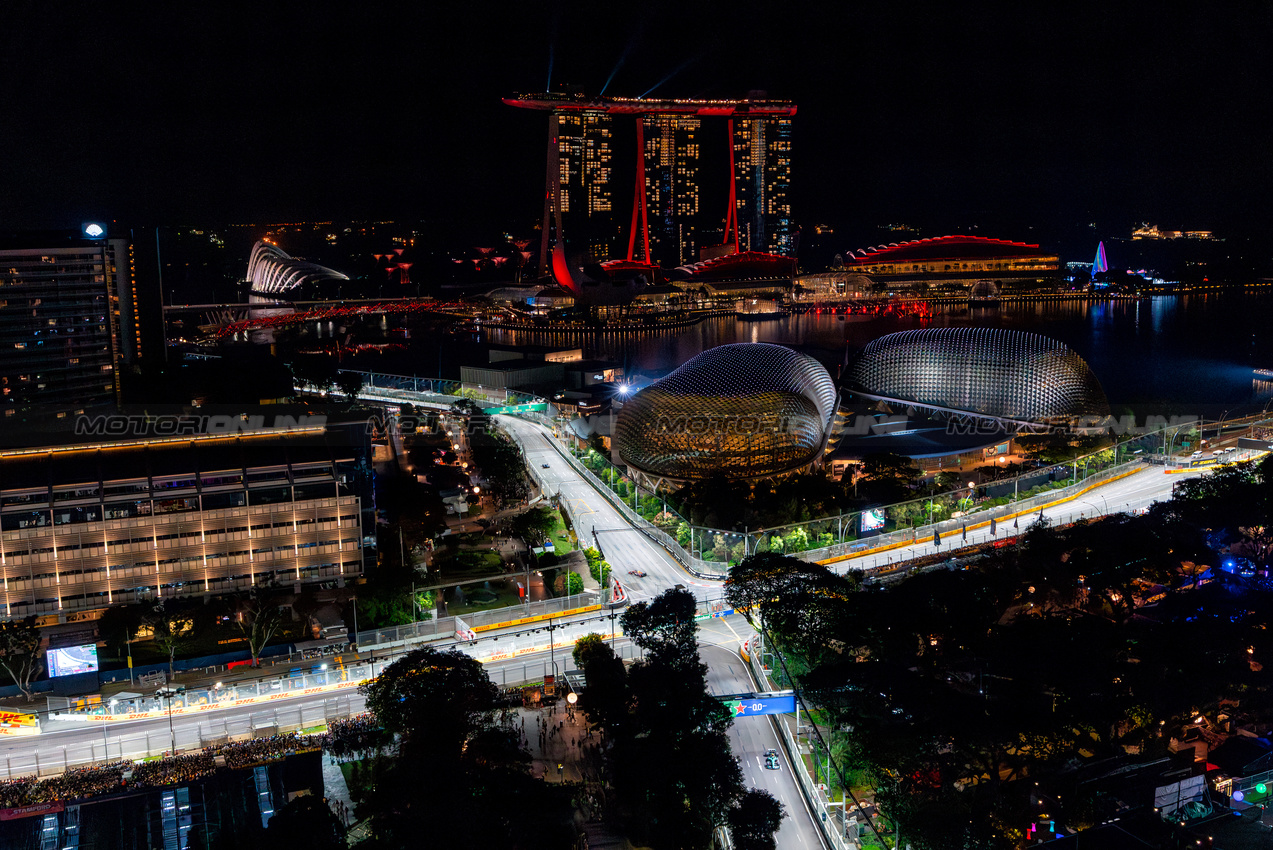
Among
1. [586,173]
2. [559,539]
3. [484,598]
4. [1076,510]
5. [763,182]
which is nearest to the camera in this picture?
[484,598]

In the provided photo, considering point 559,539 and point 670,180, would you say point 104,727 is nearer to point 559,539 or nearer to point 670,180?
point 559,539

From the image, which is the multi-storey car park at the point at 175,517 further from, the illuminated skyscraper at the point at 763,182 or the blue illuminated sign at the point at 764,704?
the illuminated skyscraper at the point at 763,182

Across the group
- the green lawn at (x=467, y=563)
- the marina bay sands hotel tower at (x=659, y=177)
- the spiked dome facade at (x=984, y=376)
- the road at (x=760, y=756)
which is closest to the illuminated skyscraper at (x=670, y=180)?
the marina bay sands hotel tower at (x=659, y=177)

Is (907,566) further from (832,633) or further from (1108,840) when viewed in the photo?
(1108,840)

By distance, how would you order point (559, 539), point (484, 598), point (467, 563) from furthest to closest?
point (559, 539), point (467, 563), point (484, 598)

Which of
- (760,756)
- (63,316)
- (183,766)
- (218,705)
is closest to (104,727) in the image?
(218,705)

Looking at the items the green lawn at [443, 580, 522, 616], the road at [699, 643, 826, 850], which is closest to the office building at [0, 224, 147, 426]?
the green lawn at [443, 580, 522, 616]
